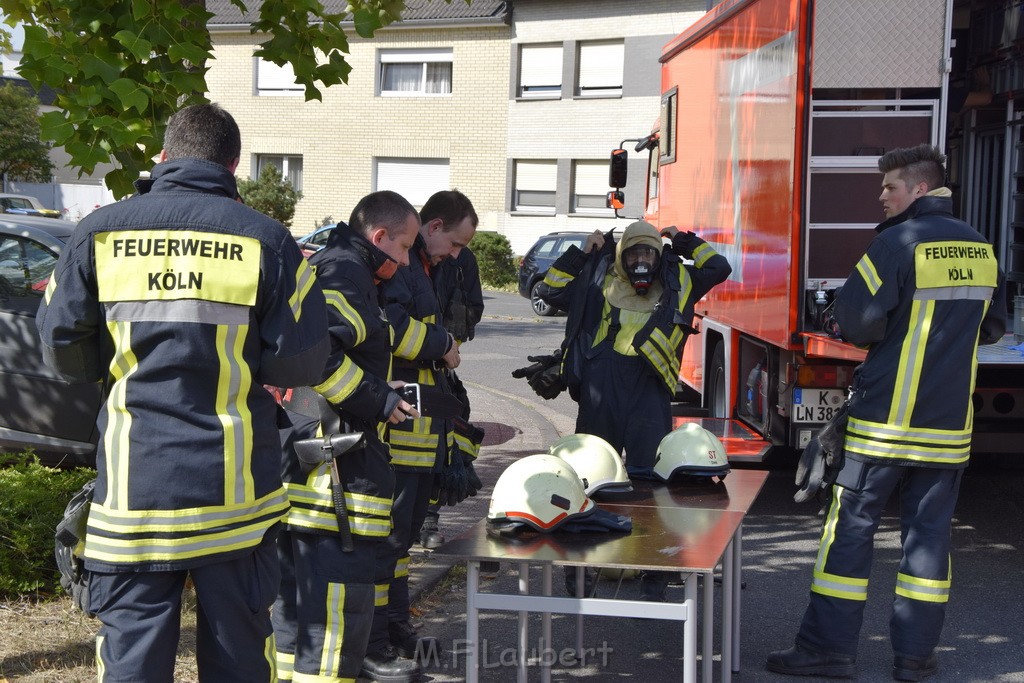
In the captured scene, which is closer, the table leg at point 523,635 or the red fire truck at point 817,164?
the table leg at point 523,635

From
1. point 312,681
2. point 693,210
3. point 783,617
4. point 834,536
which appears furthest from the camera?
point 693,210

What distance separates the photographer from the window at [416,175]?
104 ft

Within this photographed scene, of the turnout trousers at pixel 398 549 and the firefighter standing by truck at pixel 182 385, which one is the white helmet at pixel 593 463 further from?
the firefighter standing by truck at pixel 182 385

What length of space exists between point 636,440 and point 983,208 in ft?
13.1

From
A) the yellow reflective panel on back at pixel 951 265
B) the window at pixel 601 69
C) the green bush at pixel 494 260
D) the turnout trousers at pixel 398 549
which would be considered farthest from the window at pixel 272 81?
the yellow reflective panel on back at pixel 951 265

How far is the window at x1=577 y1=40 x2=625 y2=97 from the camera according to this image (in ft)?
94.9

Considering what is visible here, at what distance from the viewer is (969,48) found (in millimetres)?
8086

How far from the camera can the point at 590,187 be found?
29.7m

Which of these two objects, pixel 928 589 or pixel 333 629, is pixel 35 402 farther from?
pixel 928 589

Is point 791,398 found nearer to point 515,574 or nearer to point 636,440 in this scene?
point 636,440

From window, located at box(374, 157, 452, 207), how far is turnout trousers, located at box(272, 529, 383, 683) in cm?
A: 2814

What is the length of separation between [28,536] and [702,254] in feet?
11.5

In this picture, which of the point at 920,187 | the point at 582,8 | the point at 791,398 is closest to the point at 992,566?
the point at 791,398

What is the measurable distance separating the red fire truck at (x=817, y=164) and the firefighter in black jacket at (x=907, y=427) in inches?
46.4
